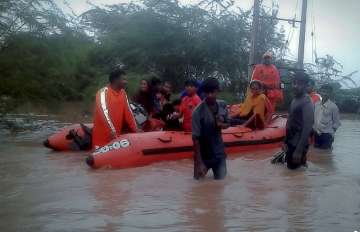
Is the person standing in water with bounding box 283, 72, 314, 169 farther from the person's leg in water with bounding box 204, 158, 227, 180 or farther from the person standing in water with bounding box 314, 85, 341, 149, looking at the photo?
the person standing in water with bounding box 314, 85, 341, 149

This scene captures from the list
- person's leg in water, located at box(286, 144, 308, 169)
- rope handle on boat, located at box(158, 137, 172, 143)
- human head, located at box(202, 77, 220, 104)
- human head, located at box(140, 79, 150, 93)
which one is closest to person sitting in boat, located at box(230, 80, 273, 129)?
human head, located at box(140, 79, 150, 93)

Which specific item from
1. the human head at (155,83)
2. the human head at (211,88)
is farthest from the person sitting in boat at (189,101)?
the human head at (211,88)

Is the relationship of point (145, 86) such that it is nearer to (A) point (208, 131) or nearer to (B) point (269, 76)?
(B) point (269, 76)

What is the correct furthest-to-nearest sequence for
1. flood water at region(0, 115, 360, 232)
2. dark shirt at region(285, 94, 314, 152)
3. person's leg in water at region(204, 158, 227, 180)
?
dark shirt at region(285, 94, 314, 152) → person's leg in water at region(204, 158, 227, 180) → flood water at region(0, 115, 360, 232)

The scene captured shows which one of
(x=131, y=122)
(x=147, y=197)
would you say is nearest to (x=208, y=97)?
(x=147, y=197)

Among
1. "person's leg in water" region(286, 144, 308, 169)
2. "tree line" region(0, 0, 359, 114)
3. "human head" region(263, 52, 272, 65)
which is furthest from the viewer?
"tree line" region(0, 0, 359, 114)

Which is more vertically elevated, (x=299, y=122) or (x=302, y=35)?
(x=302, y=35)

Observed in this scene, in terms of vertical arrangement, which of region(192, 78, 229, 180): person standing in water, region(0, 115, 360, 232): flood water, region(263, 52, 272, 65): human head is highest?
region(263, 52, 272, 65): human head

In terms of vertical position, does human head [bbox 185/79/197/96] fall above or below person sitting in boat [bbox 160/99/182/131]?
above

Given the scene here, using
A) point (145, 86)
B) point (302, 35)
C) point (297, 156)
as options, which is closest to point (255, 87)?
point (145, 86)

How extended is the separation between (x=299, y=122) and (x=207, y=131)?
5.03 ft

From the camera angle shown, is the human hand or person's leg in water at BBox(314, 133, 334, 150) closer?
the human hand

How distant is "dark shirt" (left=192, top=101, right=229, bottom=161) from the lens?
661 cm

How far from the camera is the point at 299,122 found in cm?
744
